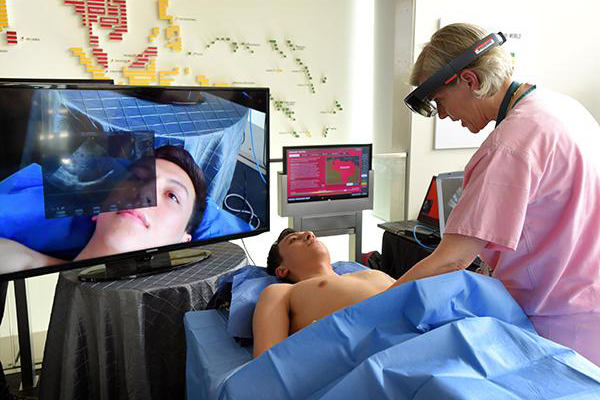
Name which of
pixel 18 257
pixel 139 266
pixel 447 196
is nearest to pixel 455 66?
pixel 447 196

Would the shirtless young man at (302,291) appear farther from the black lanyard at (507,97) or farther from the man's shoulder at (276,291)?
the black lanyard at (507,97)

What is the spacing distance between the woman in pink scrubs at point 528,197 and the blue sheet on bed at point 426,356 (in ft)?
0.24

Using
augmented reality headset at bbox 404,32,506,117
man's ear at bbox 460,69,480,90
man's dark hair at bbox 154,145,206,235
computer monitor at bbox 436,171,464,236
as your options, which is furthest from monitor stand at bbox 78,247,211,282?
man's ear at bbox 460,69,480,90

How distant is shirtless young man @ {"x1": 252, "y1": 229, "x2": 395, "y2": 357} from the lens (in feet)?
5.29

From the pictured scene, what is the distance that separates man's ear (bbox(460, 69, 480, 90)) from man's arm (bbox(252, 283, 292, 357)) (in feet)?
2.94

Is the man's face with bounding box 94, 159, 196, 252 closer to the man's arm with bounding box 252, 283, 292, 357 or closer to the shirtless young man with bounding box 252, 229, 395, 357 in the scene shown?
the shirtless young man with bounding box 252, 229, 395, 357

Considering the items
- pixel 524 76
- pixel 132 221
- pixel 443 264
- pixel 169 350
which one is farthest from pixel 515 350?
pixel 524 76

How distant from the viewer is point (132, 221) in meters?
2.05

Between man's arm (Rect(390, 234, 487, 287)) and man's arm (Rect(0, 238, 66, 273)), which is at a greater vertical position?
man's arm (Rect(390, 234, 487, 287))

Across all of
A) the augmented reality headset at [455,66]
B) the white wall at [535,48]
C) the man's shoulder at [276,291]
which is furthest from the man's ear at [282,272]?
the white wall at [535,48]

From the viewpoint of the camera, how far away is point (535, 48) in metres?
4.01

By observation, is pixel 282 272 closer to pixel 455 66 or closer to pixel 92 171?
pixel 92 171

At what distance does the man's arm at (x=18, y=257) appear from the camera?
180 cm

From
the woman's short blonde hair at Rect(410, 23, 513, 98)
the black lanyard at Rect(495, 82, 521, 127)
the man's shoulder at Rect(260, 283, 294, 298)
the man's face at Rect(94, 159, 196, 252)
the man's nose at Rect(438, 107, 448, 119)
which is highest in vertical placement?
the woman's short blonde hair at Rect(410, 23, 513, 98)
